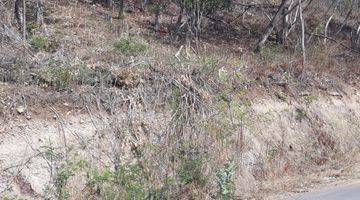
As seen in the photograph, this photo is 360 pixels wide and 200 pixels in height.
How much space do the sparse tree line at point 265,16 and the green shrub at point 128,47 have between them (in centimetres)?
201

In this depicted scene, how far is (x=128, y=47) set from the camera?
503 inches

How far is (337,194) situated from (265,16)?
41.8 ft

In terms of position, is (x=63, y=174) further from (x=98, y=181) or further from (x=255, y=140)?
(x=255, y=140)

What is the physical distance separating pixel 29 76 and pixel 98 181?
2785 mm

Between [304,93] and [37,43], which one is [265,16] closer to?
[304,93]

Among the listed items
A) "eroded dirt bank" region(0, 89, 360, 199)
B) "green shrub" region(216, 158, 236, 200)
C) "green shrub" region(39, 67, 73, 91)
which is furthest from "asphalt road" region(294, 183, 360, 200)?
"green shrub" region(39, 67, 73, 91)

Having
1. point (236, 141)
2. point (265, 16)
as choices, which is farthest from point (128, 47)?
point (265, 16)

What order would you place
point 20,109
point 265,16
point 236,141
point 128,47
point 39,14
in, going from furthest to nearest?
point 265,16
point 39,14
point 128,47
point 236,141
point 20,109

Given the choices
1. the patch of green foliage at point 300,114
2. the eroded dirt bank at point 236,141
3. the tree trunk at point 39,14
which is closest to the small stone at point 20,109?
the eroded dirt bank at point 236,141

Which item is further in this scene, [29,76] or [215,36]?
[215,36]

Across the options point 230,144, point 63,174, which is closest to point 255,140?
point 230,144

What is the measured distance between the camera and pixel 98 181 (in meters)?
8.84

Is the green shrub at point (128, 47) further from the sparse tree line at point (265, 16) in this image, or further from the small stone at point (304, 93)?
the small stone at point (304, 93)

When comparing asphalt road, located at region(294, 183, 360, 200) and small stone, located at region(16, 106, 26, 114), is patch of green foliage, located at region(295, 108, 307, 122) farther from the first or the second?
small stone, located at region(16, 106, 26, 114)
